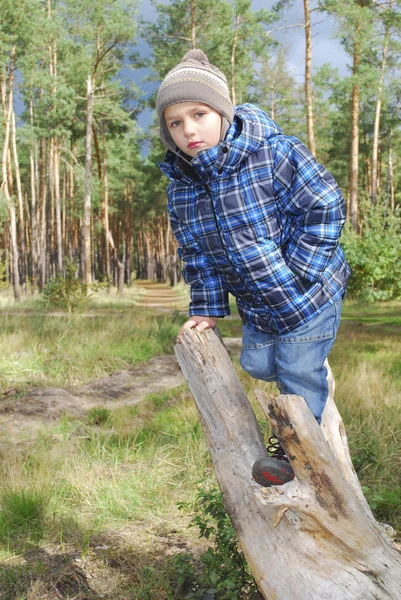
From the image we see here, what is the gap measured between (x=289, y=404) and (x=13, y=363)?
22.2 ft

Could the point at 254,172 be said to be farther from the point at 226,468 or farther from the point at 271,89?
the point at 271,89

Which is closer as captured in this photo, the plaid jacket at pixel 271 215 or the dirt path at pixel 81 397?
the plaid jacket at pixel 271 215

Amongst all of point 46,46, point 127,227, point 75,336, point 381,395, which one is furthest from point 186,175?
point 127,227

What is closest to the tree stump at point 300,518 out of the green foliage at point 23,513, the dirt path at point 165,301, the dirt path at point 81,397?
the green foliage at point 23,513

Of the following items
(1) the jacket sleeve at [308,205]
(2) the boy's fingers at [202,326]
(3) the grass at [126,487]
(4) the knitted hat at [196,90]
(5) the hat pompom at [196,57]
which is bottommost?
(3) the grass at [126,487]

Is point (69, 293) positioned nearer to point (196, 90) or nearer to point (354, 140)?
point (354, 140)

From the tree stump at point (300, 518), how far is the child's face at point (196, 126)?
102cm

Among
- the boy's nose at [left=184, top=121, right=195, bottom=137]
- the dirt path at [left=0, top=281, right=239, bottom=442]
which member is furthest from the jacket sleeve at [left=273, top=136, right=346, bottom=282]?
the dirt path at [left=0, top=281, right=239, bottom=442]

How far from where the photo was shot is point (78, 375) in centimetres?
827

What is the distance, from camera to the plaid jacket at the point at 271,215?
2.33 meters

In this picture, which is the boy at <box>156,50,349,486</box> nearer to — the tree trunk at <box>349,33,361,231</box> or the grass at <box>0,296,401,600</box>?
the grass at <box>0,296,401,600</box>

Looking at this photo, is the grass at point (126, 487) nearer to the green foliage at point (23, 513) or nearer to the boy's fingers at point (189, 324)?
the green foliage at point (23, 513)

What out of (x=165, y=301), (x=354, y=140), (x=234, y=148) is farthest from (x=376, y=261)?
(x=234, y=148)

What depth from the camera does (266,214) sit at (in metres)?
2.38
